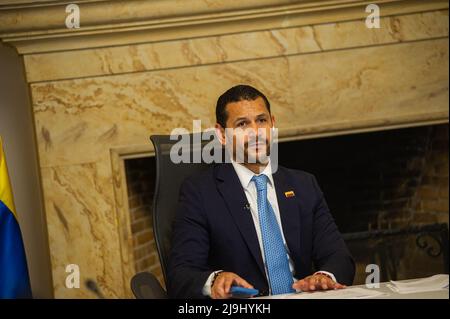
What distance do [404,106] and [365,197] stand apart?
725 mm

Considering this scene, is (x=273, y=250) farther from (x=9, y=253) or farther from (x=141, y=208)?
(x=141, y=208)

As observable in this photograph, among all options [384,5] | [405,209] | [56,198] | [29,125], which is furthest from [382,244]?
[29,125]

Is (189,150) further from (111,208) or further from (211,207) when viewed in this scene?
(111,208)

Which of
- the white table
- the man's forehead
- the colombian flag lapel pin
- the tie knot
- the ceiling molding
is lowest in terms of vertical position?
the white table

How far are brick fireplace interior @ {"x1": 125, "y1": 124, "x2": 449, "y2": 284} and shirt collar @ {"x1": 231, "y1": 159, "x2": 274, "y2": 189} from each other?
1.25m

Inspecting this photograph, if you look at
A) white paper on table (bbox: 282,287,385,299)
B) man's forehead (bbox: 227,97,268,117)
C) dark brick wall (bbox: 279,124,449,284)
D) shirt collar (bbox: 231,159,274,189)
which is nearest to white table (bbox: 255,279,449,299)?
white paper on table (bbox: 282,287,385,299)

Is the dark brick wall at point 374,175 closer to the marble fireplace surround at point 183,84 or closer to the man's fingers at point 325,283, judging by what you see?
the marble fireplace surround at point 183,84

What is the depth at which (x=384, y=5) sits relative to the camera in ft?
8.91

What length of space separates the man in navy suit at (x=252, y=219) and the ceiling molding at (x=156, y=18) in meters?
0.90

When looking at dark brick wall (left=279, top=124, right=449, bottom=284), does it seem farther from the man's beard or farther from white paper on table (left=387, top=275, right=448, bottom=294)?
white paper on table (left=387, top=275, right=448, bottom=294)

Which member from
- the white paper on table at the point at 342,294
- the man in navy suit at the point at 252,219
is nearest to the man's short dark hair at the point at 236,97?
the man in navy suit at the point at 252,219

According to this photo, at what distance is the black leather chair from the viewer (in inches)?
73.1

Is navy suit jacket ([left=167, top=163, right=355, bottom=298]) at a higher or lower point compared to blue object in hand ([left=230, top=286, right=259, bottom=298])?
higher

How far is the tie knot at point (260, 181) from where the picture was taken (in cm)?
184
